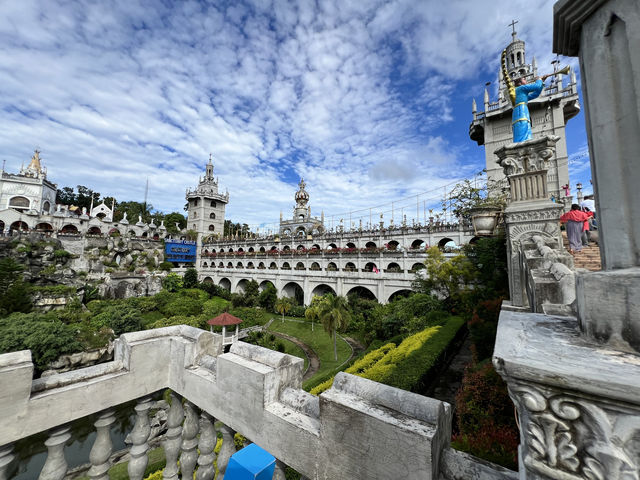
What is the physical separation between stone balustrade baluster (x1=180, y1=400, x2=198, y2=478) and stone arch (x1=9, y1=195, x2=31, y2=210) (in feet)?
218

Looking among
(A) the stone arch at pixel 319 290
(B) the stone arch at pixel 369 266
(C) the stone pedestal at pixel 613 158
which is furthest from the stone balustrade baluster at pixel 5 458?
(B) the stone arch at pixel 369 266

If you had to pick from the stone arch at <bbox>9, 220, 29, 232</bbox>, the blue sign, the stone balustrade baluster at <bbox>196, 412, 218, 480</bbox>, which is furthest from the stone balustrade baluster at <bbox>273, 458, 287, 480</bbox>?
the stone arch at <bbox>9, 220, 29, 232</bbox>

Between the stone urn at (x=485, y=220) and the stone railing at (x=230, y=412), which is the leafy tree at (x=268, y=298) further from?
the stone railing at (x=230, y=412)

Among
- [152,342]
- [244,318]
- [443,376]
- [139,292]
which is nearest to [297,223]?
[244,318]

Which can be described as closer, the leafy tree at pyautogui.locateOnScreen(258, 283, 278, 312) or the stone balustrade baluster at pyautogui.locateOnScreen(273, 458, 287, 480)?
the stone balustrade baluster at pyautogui.locateOnScreen(273, 458, 287, 480)

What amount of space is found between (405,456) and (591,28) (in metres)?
2.81

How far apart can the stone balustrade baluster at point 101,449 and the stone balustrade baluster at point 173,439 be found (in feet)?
1.67

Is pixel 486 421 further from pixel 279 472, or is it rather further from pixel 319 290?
pixel 319 290

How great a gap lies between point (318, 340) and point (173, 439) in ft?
67.4

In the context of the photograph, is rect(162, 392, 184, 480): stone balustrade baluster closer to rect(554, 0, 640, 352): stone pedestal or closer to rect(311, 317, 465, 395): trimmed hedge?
rect(554, 0, 640, 352): stone pedestal

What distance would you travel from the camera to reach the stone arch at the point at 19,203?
45978mm

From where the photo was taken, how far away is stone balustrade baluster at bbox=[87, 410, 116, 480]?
2.57 meters

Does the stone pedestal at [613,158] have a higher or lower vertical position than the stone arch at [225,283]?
higher

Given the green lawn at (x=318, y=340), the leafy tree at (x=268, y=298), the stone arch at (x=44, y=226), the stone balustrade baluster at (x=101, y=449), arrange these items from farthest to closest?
the stone arch at (x=44, y=226) < the leafy tree at (x=268, y=298) < the green lawn at (x=318, y=340) < the stone balustrade baluster at (x=101, y=449)
